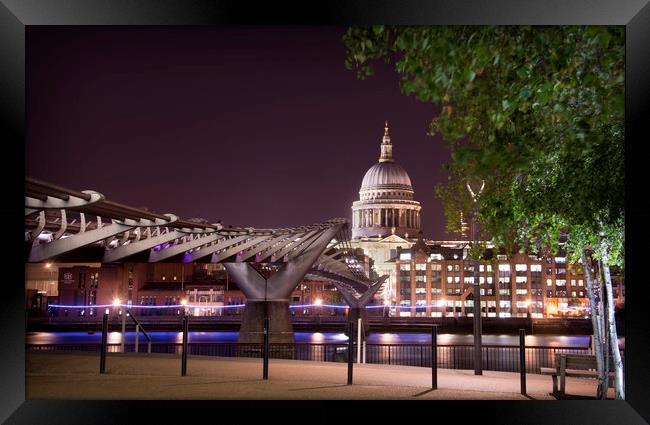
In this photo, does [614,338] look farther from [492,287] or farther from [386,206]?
[386,206]

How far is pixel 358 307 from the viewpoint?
81625 mm

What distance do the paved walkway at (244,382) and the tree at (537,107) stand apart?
6.89ft

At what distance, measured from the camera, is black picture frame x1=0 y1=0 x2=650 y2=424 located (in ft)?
27.1

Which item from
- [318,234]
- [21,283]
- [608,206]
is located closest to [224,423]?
[21,283]

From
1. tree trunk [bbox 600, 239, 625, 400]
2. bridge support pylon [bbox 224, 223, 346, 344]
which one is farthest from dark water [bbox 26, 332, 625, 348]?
tree trunk [bbox 600, 239, 625, 400]

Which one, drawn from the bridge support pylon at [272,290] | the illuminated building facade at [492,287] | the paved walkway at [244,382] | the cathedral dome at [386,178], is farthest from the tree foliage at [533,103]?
the cathedral dome at [386,178]

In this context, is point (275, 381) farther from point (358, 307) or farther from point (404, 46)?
point (358, 307)

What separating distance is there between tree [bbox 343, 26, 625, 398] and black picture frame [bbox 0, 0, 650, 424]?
0.22 meters

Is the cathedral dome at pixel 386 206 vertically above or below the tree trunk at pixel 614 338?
above

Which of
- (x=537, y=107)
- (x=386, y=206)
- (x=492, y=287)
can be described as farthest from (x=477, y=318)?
(x=386, y=206)

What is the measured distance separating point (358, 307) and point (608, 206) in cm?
7190
